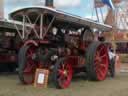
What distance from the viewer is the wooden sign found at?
1401cm

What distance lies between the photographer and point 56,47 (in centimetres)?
1508

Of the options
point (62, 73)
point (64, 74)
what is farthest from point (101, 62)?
point (62, 73)

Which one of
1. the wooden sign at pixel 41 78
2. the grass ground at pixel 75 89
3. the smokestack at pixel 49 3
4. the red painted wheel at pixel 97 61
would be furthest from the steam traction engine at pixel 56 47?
the smokestack at pixel 49 3

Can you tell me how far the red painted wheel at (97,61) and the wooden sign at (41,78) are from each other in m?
1.96

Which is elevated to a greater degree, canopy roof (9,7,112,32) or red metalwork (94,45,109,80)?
canopy roof (9,7,112,32)

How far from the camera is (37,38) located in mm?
14469

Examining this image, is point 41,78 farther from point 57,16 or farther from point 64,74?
point 57,16

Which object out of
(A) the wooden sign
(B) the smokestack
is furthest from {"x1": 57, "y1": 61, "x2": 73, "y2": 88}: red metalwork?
(B) the smokestack

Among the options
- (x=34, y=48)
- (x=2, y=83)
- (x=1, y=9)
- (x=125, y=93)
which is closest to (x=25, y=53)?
(x=34, y=48)

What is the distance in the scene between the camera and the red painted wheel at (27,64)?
14.6 metres

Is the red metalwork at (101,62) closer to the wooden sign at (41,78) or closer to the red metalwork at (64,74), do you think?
the red metalwork at (64,74)

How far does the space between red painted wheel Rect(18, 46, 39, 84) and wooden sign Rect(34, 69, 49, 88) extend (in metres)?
0.66

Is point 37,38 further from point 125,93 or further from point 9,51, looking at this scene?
point 9,51

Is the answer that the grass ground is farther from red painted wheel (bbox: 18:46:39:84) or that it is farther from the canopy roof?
the canopy roof
